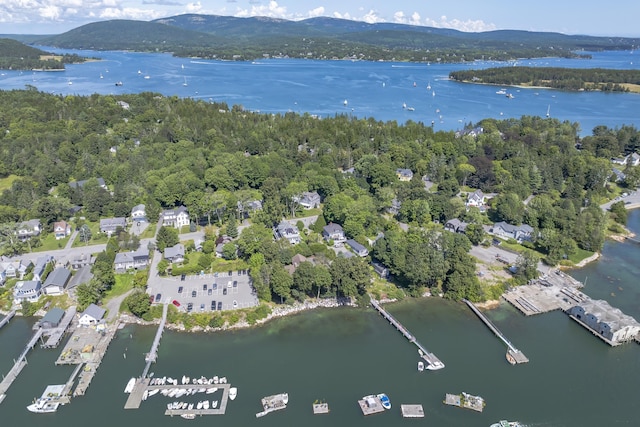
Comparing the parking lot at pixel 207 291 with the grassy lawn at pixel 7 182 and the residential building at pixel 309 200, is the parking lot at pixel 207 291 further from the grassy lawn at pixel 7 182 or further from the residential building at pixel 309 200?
the grassy lawn at pixel 7 182

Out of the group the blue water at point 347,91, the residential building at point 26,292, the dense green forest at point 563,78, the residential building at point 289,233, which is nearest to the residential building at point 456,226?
the residential building at point 289,233

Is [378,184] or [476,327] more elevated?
[378,184]

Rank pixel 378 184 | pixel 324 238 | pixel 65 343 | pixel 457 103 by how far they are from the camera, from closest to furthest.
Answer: pixel 65 343, pixel 324 238, pixel 378 184, pixel 457 103

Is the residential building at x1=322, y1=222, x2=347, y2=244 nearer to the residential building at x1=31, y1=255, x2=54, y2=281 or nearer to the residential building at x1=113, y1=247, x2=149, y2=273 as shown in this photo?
the residential building at x1=113, y1=247, x2=149, y2=273

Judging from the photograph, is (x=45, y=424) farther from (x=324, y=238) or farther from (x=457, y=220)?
(x=457, y=220)

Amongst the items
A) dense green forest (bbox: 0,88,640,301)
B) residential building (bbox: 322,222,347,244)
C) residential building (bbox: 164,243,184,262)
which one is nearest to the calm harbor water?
dense green forest (bbox: 0,88,640,301)

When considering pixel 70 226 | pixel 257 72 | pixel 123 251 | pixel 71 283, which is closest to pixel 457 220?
pixel 123 251

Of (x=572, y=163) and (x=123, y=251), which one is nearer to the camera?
(x=123, y=251)
